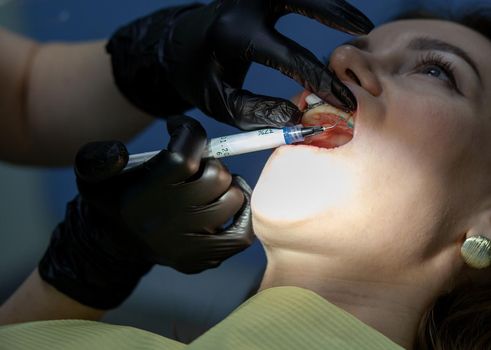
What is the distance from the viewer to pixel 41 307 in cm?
135

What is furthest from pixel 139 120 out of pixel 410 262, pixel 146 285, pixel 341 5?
pixel 410 262

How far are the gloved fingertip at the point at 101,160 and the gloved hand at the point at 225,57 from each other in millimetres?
212

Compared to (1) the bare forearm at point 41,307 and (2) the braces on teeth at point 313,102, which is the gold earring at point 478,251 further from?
(1) the bare forearm at point 41,307

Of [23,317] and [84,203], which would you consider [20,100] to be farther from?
[23,317]

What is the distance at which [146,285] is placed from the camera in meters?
1.84

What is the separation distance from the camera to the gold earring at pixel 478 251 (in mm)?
1071

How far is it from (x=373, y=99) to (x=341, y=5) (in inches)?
6.6

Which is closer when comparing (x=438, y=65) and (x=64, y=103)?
(x=438, y=65)

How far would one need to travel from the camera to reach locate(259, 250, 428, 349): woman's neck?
108 cm

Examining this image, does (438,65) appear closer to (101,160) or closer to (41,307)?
(101,160)

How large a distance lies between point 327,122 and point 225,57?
0.24 metres

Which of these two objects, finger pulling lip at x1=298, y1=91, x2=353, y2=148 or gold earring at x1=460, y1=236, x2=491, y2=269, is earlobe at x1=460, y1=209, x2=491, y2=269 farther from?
finger pulling lip at x1=298, y1=91, x2=353, y2=148

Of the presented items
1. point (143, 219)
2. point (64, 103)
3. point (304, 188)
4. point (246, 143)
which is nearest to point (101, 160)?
point (143, 219)

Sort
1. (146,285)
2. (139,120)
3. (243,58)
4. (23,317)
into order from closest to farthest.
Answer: (243,58) → (23,317) → (139,120) → (146,285)
